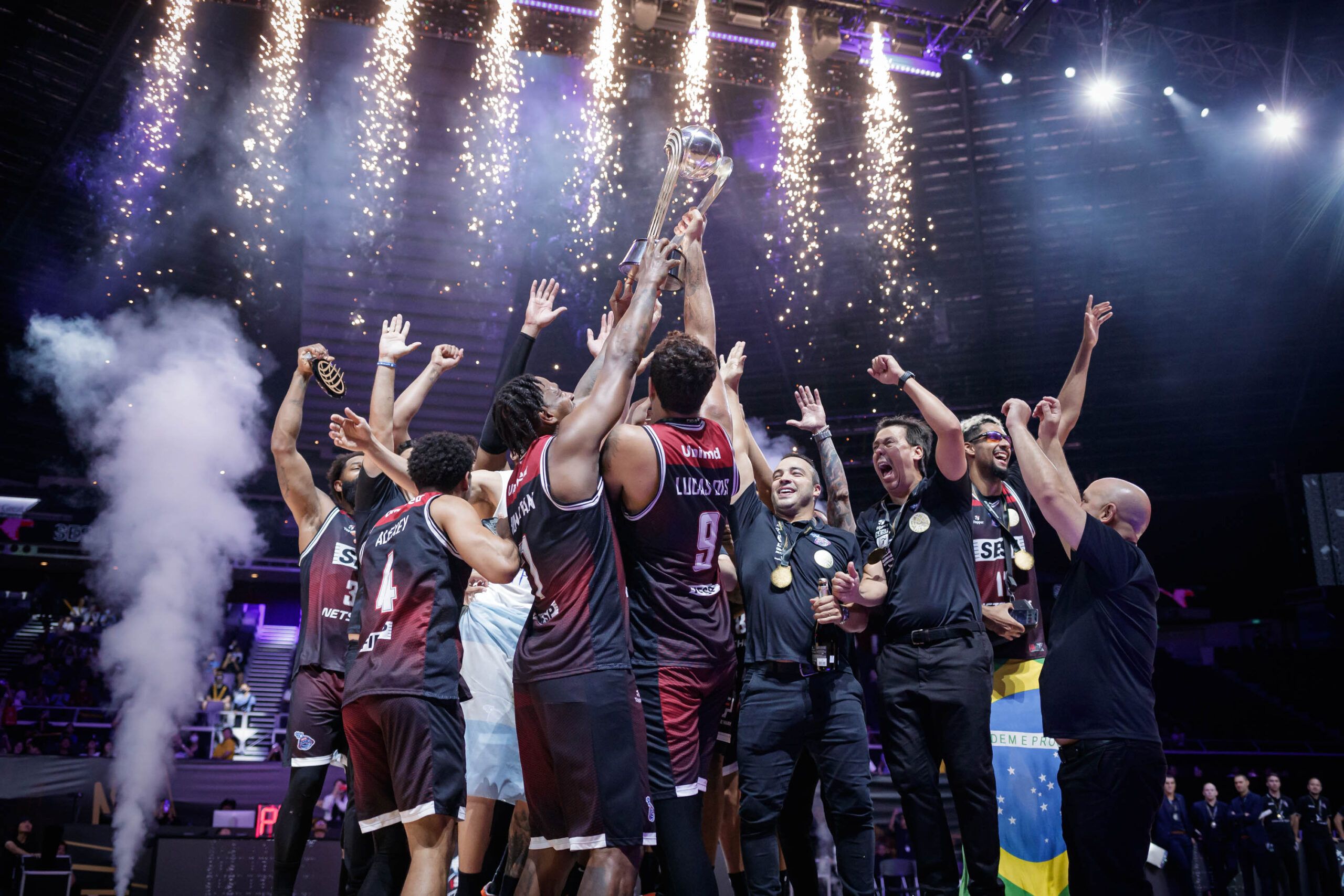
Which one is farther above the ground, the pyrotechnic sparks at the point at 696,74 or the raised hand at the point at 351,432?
the pyrotechnic sparks at the point at 696,74

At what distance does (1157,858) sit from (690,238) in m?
3.96

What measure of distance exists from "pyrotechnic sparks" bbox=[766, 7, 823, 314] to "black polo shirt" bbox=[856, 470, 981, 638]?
26.6 feet

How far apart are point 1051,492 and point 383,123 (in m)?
10.6

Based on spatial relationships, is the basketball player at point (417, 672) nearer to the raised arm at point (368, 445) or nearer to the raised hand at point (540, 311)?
the raised arm at point (368, 445)

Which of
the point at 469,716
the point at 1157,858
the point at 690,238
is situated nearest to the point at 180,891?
the point at 469,716

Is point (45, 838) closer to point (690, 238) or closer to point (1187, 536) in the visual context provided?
point (690, 238)

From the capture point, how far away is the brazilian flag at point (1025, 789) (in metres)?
4.17

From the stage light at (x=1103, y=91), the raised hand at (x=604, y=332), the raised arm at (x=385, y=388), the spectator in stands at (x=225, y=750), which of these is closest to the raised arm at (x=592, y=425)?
the raised hand at (x=604, y=332)

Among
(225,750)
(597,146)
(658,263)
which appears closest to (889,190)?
(597,146)

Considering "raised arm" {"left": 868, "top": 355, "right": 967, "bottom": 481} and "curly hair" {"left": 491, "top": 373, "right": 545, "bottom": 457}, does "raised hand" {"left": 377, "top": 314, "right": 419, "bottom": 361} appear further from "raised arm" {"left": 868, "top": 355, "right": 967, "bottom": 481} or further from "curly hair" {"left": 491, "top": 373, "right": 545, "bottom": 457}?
"raised arm" {"left": 868, "top": 355, "right": 967, "bottom": 481}

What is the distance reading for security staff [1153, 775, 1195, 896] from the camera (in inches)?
418

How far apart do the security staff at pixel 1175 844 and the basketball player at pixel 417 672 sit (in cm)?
956

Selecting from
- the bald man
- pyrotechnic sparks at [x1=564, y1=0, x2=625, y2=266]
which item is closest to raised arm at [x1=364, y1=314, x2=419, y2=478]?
the bald man

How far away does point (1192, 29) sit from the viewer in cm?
1110
